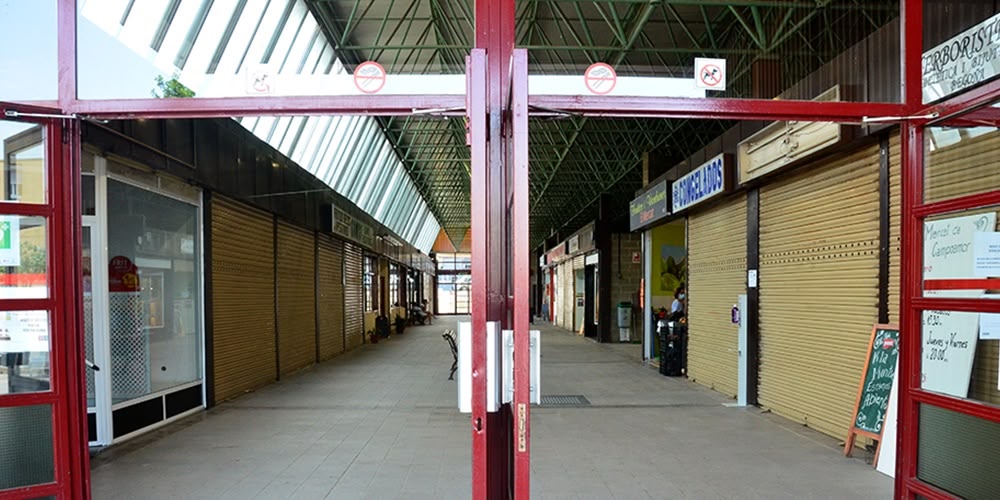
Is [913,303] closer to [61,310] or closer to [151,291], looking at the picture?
[61,310]

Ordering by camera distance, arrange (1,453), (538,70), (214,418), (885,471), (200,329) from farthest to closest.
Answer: (200,329) → (214,418) → (885,471) → (538,70) → (1,453)

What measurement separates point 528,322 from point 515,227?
36 centimetres

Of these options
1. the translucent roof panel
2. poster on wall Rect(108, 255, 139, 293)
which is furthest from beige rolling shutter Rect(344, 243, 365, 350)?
poster on wall Rect(108, 255, 139, 293)

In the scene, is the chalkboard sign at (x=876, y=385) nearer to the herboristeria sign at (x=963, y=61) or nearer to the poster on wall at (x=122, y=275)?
the herboristeria sign at (x=963, y=61)

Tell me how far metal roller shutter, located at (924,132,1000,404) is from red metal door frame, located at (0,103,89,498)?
16.0ft

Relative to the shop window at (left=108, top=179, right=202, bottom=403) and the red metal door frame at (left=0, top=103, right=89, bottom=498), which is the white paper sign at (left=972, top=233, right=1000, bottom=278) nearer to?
the red metal door frame at (left=0, top=103, right=89, bottom=498)

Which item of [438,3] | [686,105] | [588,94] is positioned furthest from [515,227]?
[438,3]

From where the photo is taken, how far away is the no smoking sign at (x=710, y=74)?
3316 millimetres

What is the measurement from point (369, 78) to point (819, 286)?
5.43 meters

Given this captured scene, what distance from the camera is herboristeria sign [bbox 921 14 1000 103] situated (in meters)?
4.01

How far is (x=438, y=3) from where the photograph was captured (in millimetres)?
6613

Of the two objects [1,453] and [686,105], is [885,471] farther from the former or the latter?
[1,453]

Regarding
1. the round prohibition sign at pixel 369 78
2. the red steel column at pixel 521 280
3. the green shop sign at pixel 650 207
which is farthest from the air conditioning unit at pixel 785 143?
the red steel column at pixel 521 280

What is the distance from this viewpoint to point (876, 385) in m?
5.26
